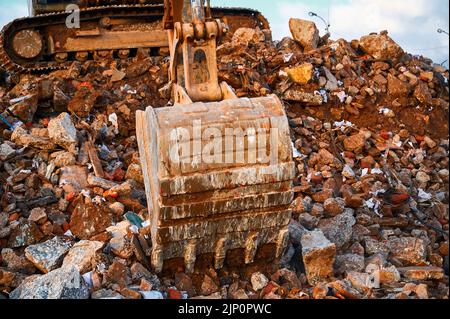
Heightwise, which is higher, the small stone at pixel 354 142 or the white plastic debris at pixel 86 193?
the white plastic debris at pixel 86 193

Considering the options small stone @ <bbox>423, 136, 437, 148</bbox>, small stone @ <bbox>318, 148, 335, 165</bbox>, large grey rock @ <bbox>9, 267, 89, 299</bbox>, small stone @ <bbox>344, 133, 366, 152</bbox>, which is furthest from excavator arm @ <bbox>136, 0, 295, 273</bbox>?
small stone @ <bbox>423, 136, 437, 148</bbox>

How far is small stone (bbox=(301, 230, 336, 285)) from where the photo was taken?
4074 millimetres

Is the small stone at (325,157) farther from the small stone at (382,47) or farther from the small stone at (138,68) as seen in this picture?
the small stone at (138,68)

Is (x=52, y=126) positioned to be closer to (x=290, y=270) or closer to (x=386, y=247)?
(x=290, y=270)

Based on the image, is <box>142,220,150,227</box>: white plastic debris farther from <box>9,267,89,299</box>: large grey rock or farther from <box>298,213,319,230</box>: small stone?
<box>298,213,319,230</box>: small stone

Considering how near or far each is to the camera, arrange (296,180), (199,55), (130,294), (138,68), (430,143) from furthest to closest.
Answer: (138,68), (430,143), (296,180), (199,55), (130,294)

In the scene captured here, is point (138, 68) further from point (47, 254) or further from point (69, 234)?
point (47, 254)

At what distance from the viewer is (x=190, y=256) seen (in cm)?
385

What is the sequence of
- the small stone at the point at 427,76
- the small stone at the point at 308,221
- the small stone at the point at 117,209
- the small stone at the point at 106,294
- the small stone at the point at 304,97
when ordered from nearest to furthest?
the small stone at the point at 106,294
the small stone at the point at 117,209
the small stone at the point at 308,221
the small stone at the point at 304,97
the small stone at the point at 427,76

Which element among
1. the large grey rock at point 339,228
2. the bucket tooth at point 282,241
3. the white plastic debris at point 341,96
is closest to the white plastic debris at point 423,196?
the large grey rock at point 339,228

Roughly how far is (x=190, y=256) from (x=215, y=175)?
745 millimetres

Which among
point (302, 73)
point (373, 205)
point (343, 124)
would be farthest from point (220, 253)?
point (302, 73)

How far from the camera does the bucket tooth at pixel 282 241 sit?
3.96 m

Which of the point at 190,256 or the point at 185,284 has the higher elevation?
the point at 190,256
